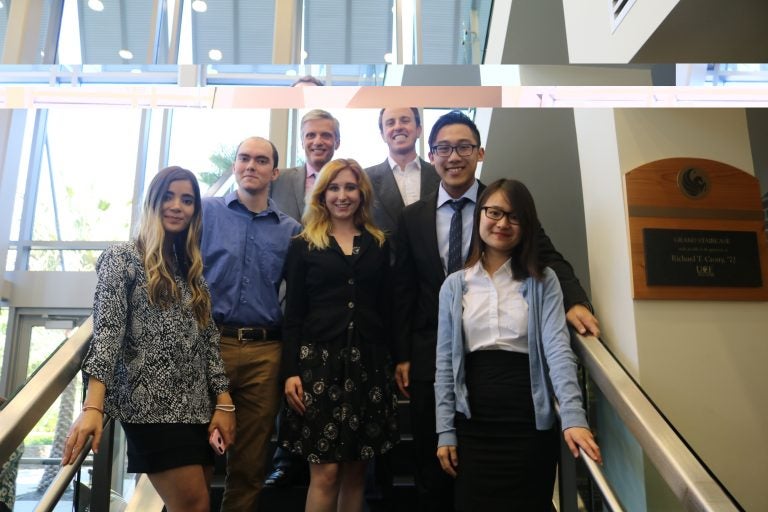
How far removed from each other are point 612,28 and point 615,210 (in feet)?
3.13

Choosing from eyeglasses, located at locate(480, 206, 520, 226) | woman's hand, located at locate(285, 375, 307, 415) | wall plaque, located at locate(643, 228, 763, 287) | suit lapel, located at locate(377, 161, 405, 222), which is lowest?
woman's hand, located at locate(285, 375, 307, 415)

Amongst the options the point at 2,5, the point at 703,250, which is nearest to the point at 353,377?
the point at 703,250

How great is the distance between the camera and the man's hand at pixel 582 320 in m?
2.24

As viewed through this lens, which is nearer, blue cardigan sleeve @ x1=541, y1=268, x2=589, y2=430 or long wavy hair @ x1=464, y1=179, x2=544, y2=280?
blue cardigan sleeve @ x1=541, y1=268, x2=589, y2=430

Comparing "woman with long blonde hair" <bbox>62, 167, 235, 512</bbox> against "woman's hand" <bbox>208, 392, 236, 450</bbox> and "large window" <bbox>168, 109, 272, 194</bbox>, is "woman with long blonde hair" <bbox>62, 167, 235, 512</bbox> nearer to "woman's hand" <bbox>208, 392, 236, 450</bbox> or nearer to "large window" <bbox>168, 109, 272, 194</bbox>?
"woman's hand" <bbox>208, 392, 236, 450</bbox>

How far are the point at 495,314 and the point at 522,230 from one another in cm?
31

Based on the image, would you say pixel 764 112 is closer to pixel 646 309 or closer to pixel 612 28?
pixel 612 28

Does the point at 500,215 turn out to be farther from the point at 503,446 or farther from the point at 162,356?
the point at 162,356

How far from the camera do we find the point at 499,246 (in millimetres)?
2227

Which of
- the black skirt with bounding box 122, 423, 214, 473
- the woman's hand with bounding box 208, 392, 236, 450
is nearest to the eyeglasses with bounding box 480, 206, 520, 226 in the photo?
the woman's hand with bounding box 208, 392, 236, 450

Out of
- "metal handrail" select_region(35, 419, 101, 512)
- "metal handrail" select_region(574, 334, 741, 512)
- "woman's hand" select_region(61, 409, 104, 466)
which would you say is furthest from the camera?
"metal handrail" select_region(35, 419, 101, 512)

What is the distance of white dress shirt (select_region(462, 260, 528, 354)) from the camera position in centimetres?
215

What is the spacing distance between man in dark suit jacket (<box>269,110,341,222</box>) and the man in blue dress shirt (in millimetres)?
508

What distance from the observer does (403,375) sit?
7.82ft
